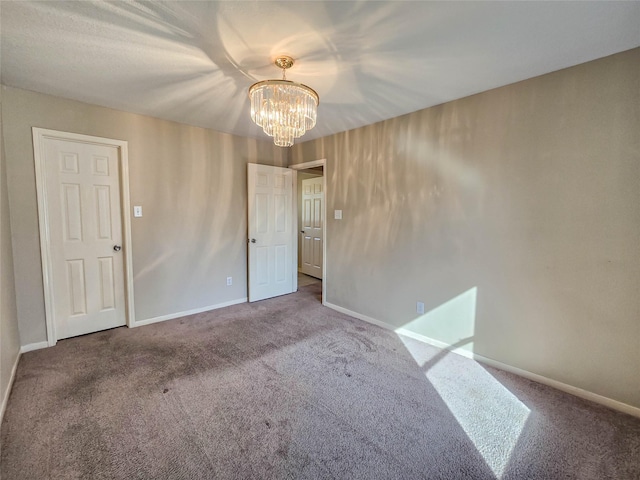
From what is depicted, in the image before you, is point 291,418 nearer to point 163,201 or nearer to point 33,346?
point 33,346

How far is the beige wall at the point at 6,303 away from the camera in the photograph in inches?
76.0

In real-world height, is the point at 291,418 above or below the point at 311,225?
below

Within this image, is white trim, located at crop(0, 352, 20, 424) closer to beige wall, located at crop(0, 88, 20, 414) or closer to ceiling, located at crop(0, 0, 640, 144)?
beige wall, located at crop(0, 88, 20, 414)

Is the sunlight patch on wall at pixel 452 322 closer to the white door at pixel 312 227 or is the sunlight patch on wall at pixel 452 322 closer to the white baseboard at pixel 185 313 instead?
the white baseboard at pixel 185 313

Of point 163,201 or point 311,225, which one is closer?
point 163,201

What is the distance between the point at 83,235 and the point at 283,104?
2.50 m

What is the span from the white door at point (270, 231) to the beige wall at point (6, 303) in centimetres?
226

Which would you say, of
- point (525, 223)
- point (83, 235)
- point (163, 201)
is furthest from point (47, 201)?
point (525, 223)

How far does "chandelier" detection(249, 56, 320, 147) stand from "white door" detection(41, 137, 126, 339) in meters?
2.01

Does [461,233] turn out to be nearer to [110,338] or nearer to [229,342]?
[229,342]

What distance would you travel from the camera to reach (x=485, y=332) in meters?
2.48

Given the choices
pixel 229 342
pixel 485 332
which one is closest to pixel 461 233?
pixel 485 332

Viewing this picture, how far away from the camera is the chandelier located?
71.6 inches

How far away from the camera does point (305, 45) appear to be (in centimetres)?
177
